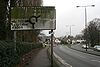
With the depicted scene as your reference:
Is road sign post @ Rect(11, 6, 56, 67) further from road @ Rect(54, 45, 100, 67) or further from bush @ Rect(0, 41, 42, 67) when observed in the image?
road @ Rect(54, 45, 100, 67)

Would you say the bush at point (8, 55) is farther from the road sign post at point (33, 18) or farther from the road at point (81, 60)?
the road at point (81, 60)

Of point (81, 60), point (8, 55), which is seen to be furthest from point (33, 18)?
point (81, 60)

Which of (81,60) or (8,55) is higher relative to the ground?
(8,55)

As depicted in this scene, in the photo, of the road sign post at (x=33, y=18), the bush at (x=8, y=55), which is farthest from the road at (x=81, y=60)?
the bush at (x=8, y=55)

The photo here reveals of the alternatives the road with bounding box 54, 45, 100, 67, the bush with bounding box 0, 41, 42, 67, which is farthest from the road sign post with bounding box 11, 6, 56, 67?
the road with bounding box 54, 45, 100, 67

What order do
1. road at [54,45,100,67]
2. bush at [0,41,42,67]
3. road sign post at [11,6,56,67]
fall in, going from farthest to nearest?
road at [54,45,100,67] < road sign post at [11,6,56,67] < bush at [0,41,42,67]

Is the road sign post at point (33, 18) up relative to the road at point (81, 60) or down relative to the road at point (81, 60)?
up

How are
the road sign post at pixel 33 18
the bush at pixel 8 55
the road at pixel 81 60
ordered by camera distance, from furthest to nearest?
1. the road at pixel 81 60
2. the road sign post at pixel 33 18
3. the bush at pixel 8 55

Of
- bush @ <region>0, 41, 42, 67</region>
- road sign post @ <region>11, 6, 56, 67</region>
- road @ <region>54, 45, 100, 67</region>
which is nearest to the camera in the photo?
bush @ <region>0, 41, 42, 67</region>

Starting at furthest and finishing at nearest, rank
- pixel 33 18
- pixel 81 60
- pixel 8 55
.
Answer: pixel 81 60 < pixel 33 18 < pixel 8 55

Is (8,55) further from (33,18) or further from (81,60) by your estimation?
(81,60)

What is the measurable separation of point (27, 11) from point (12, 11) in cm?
121

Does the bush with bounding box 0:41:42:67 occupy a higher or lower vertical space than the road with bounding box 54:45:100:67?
higher

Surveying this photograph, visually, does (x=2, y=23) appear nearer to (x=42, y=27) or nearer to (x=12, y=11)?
(x=12, y=11)
